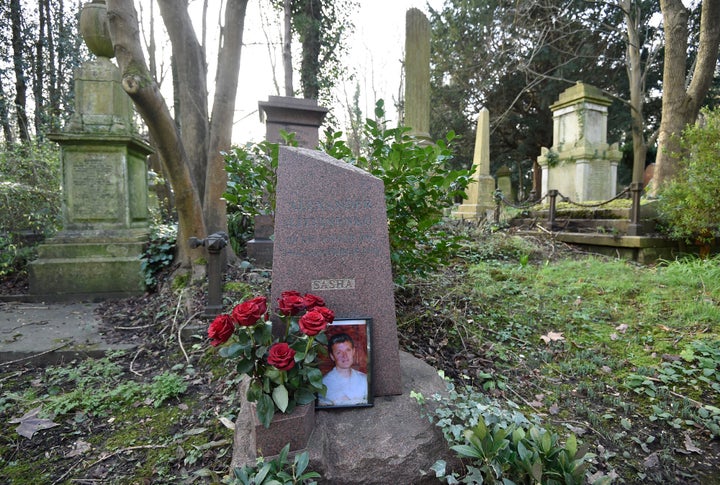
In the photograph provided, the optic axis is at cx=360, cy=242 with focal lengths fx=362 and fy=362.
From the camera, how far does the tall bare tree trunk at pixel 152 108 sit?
141 inches

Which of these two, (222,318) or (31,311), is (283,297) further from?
(31,311)

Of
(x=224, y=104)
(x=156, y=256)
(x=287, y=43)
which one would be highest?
(x=287, y=43)

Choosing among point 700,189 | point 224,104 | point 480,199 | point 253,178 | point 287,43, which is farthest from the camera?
point 480,199

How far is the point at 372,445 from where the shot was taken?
5.65ft

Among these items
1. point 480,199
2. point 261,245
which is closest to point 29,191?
point 261,245

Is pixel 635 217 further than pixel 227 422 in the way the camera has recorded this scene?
Yes

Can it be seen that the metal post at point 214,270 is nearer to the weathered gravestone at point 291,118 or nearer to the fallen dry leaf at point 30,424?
the fallen dry leaf at point 30,424

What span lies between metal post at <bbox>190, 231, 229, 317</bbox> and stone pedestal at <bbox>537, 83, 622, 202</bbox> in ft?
33.5

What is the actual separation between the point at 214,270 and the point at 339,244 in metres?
1.81

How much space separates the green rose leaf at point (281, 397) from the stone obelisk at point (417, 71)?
23.5 ft

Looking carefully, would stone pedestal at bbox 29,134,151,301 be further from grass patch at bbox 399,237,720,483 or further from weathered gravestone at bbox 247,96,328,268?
grass patch at bbox 399,237,720,483

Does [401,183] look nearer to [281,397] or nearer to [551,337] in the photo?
[281,397]

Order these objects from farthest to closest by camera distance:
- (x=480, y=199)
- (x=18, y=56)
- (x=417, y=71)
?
(x=18, y=56)
(x=480, y=199)
(x=417, y=71)

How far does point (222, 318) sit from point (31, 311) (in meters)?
3.90
